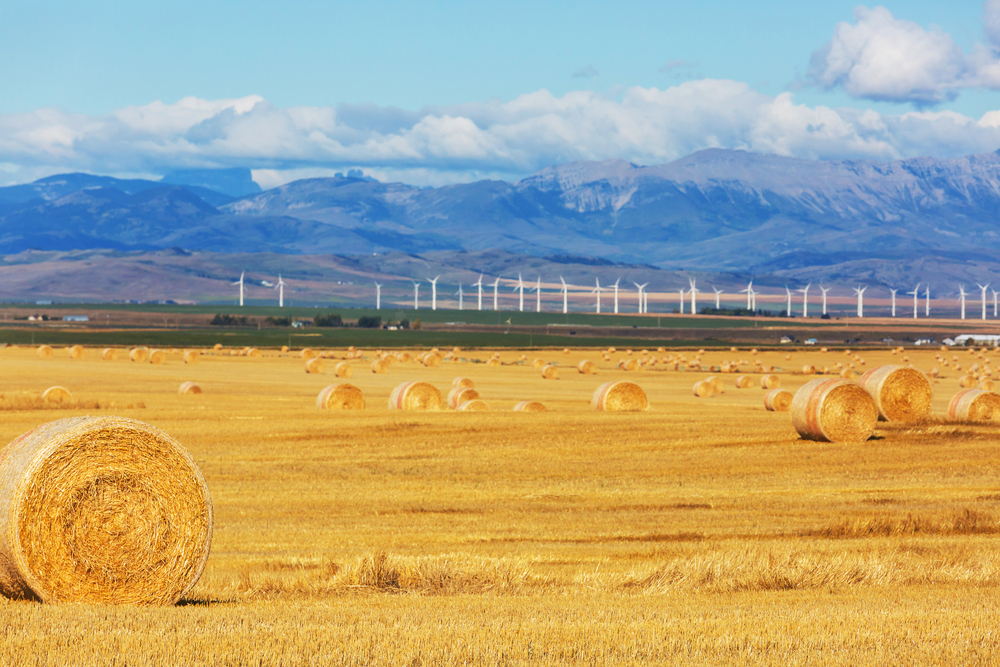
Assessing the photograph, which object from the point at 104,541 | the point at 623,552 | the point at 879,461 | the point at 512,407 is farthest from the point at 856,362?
the point at 104,541

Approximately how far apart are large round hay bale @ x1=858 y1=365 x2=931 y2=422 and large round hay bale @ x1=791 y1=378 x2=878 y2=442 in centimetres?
155

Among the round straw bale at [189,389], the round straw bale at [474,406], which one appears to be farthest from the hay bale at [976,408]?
the round straw bale at [189,389]

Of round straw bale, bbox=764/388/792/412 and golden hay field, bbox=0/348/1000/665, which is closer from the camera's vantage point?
golden hay field, bbox=0/348/1000/665

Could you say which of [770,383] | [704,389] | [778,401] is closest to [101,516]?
[778,401]

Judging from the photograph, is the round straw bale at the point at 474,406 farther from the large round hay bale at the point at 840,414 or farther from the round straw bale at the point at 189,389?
the round straw bale at the point at 189,389

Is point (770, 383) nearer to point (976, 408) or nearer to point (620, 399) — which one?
point (620, 399)

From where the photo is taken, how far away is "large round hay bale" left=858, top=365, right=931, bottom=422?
28.8 metres

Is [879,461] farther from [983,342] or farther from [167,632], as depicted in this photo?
[983,342]

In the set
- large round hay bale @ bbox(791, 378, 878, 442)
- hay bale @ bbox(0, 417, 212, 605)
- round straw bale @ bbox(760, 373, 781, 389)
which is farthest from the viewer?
round straw bale @ bbox(760, 373, 781, 389)

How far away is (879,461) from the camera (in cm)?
2497

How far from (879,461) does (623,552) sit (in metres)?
10.8

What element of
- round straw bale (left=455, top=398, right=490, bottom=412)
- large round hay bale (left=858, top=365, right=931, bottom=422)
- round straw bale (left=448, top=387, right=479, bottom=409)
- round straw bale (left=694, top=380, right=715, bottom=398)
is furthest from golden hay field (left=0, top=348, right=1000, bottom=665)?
round straw bale (left=694, top=380, right=715, bottom=398)

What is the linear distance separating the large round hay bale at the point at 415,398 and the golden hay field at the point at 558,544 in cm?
94

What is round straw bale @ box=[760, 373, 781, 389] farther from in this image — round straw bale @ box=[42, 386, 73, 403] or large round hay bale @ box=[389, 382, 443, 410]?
round straw bale @ box=[42, 386, 73, 403]
